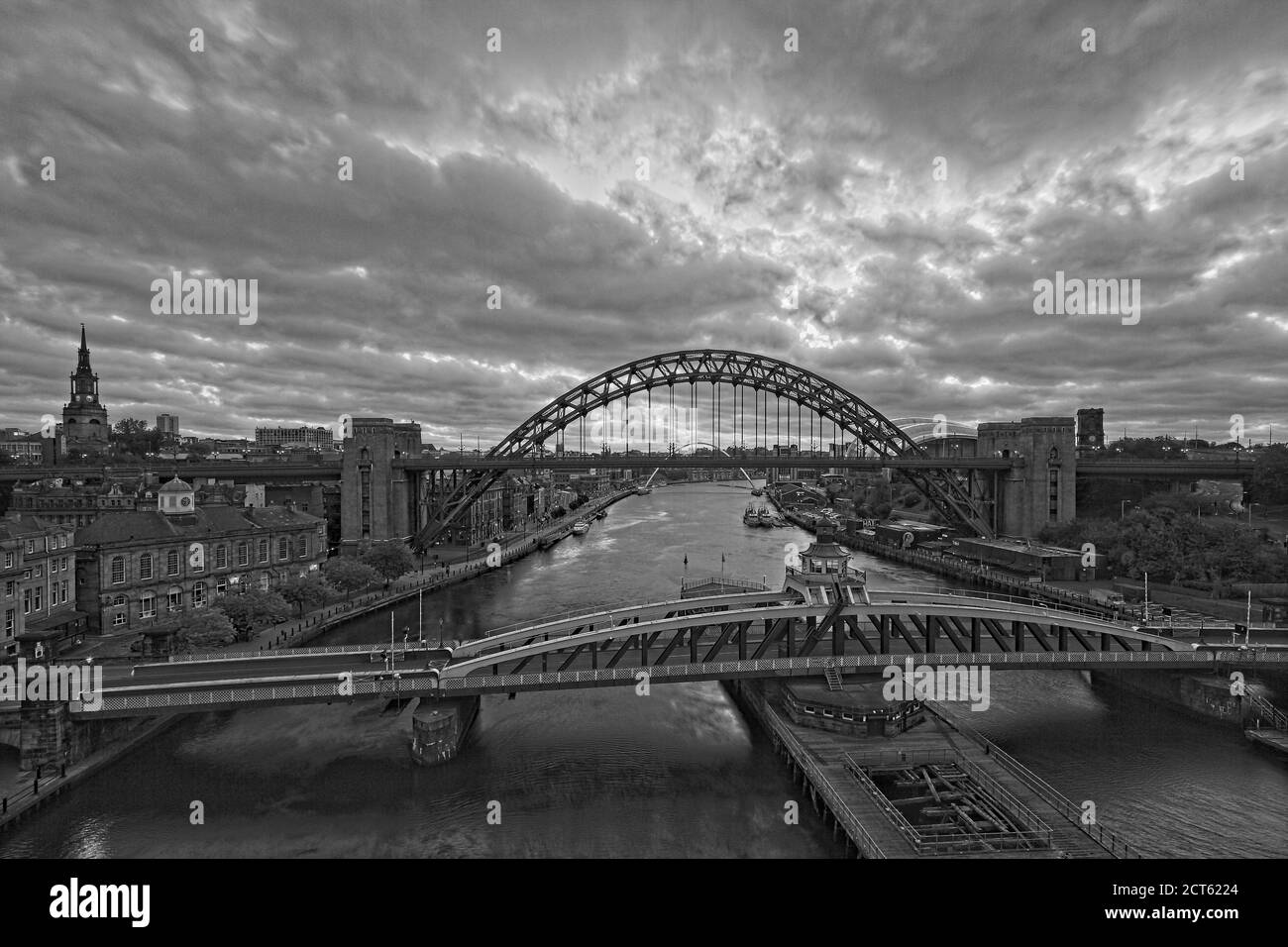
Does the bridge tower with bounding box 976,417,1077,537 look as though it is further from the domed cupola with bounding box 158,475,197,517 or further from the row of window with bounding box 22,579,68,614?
the row of window with bounding box 22,579,68,614

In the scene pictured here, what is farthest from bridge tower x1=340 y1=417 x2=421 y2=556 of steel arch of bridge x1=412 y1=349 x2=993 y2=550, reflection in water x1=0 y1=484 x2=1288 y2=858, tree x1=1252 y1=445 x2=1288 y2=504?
tree x1=1252 y1=445 x2=1288 y2=504

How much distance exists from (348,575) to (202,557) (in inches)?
257

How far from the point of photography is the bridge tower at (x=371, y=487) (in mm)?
49625

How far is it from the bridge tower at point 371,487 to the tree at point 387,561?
11.1 meters

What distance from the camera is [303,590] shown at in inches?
1150

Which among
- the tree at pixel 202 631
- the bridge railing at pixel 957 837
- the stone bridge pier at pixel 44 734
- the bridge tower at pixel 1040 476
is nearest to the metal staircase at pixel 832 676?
the bridge railing at pixel 957 837

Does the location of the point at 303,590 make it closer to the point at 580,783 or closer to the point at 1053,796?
the point at 580,783

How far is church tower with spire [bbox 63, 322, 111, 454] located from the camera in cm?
7656

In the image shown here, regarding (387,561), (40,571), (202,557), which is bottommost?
(387,561)

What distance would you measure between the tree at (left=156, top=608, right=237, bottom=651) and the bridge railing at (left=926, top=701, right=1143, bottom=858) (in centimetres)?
2352

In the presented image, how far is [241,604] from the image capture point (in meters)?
25.1

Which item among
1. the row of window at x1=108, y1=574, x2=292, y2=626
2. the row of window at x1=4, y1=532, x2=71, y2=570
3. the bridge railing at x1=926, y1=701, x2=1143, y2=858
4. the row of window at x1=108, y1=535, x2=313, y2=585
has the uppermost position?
the row of window at x1=4, y1=532, x2=71, y2=570

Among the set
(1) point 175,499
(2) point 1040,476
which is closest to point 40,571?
(1) point 175,499
